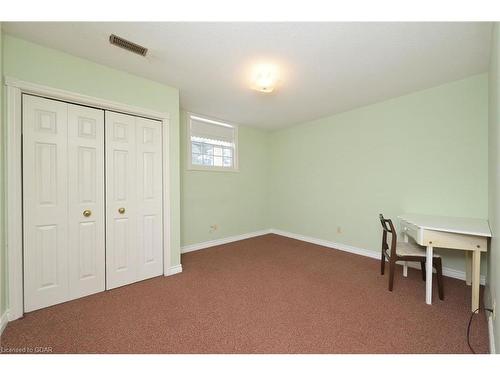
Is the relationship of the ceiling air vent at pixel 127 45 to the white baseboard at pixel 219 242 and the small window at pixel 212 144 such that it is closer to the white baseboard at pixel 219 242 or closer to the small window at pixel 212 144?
the small window at pixel 212 144

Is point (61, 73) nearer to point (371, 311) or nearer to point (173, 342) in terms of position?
point (173, 342)

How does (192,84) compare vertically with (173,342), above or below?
above

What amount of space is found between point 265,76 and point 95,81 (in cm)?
174

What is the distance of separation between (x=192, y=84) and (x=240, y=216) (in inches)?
105

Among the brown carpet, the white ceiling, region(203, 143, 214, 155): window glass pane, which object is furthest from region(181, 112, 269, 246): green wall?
the white ceiling

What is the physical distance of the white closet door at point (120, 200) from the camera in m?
2.20

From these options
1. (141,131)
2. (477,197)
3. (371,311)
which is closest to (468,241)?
(477,197)

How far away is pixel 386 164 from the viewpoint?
120 inches

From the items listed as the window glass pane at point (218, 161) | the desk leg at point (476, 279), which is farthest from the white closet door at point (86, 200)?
the desk leg at point (476, 279)

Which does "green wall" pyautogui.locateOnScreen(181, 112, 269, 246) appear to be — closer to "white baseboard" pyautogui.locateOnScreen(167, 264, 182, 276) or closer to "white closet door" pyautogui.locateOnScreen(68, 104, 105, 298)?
"white baseboard" pyautogui.locateOnScreen(167, 264, 182, 276)

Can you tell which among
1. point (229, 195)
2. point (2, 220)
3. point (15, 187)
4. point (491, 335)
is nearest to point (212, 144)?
point (229, 195)

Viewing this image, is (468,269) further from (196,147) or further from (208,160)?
(196,147)

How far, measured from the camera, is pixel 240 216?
4.33 m

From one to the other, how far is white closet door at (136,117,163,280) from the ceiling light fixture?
1.29 metres
